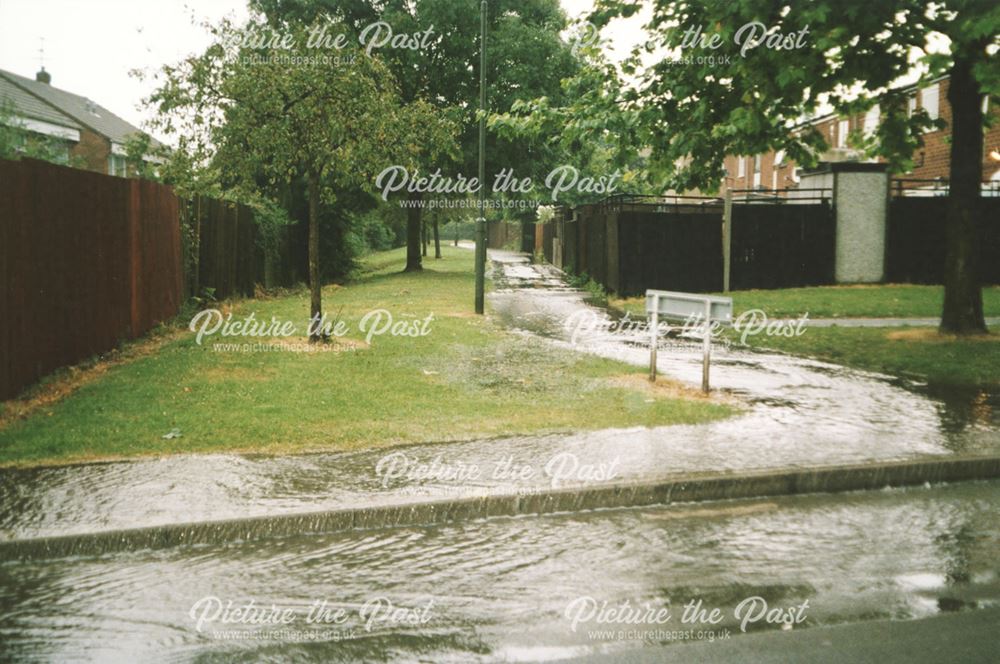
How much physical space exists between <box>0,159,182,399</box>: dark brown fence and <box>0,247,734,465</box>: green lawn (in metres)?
0.48

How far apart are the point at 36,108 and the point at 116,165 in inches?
299

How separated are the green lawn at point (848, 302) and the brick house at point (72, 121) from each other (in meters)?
22.0

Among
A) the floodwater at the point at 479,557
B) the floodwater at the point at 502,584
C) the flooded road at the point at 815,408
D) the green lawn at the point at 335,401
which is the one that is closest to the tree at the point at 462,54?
the flooded road at the point at 815,408

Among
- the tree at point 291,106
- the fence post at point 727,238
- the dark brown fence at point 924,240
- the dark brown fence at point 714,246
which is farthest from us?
the dark brown fence at point 924,240

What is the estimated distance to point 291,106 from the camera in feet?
40.5

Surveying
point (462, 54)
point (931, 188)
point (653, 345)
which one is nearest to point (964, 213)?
point (653, 345)

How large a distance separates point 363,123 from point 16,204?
522cm

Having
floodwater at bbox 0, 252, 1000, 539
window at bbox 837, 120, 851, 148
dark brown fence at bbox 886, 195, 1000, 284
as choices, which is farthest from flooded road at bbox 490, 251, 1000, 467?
window at bbox 837, 120, 851, 148

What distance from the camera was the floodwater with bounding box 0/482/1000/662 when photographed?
3917 mm

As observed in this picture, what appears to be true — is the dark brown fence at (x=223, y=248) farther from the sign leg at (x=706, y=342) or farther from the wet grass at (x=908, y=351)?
the wet grass at (x=908, y=351)

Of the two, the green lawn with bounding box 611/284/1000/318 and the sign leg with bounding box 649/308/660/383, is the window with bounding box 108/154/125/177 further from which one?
the sign leg with bounding box 649/308/660/383

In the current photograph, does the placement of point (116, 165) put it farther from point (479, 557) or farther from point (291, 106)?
point (479, 557)

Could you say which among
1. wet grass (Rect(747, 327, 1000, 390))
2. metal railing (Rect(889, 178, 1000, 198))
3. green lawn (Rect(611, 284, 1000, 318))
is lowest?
wet grass (Rect(747, 327, 1000, 390))

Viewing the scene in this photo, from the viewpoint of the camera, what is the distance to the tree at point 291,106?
12148mm
